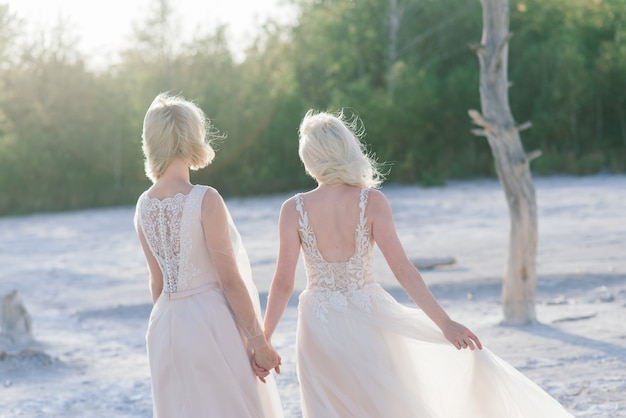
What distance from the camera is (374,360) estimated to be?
140 inches

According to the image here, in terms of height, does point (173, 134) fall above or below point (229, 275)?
above

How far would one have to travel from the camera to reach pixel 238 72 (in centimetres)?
2811

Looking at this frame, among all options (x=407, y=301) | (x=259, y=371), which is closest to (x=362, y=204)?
(x=259, y=371)

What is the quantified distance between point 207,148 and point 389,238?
29.3 inches

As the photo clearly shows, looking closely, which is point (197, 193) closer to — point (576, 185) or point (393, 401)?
point (393, 401)

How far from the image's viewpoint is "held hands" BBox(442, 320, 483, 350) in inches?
139

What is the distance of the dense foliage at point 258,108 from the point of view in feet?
86.4

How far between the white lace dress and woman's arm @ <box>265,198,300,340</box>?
0.04m

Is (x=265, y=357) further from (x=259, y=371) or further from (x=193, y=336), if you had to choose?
(x=193, y=336)

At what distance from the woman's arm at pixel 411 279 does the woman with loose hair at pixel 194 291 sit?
0.53 meters

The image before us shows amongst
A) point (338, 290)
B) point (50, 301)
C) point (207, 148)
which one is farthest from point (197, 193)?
point (50, 301)

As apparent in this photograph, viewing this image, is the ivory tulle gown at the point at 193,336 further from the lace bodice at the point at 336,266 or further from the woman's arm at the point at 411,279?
the woman's arm at the point at 411,279

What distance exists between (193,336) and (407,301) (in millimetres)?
6944

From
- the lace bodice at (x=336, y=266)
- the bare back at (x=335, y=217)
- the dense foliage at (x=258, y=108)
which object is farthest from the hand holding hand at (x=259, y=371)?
the dense foliage at (x=258, y=108)
